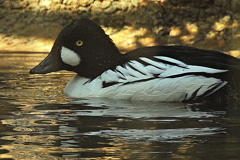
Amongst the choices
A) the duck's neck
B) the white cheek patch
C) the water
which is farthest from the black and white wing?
the white cheek patch

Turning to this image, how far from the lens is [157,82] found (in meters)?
6.83

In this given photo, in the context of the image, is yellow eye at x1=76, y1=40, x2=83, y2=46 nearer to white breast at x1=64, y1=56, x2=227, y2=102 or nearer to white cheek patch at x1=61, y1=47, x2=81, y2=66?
white cheek patch at x1=61, y1=47, x2=81, y2=66

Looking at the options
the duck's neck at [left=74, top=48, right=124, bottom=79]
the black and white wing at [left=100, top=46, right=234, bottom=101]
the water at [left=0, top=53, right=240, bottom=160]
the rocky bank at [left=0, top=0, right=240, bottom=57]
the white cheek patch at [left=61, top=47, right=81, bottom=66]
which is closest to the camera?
the water at [left=0, top=53, right=240, bottom=160]

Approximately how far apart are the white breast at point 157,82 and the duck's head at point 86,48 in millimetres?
363

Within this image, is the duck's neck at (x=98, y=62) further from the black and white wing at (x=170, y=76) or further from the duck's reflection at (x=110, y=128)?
the duck's reflection at (x=110, y=128)

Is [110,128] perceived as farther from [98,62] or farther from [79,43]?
[79,43]

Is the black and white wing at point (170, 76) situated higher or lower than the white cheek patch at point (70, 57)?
lower

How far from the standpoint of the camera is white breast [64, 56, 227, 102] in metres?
6.74

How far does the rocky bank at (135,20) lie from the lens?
50.5 feet

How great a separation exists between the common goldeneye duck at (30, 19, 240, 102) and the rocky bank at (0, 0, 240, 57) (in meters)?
7.36

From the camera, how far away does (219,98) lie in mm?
6750

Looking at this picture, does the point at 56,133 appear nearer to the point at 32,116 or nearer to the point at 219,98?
the point at 32,116

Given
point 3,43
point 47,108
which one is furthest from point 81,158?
point 3,43

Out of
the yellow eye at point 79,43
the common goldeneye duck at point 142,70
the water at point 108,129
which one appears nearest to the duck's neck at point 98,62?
the common goldeneye duck at point 142,70
